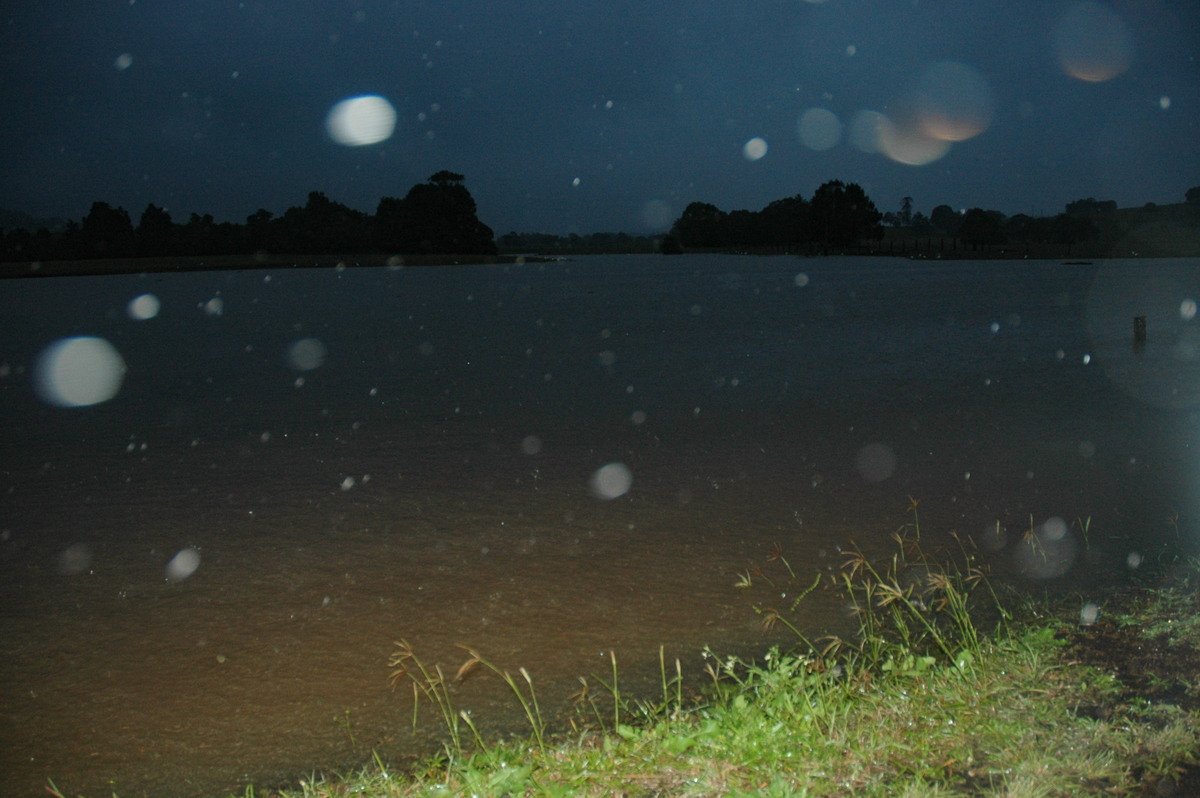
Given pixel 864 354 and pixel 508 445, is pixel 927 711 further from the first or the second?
pixel 864 354

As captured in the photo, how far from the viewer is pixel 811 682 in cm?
342

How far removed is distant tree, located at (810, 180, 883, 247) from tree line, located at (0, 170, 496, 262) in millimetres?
43890

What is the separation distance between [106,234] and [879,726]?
88.8 metres

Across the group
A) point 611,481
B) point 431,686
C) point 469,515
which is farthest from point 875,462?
point 431,686

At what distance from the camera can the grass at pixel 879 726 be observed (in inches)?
108

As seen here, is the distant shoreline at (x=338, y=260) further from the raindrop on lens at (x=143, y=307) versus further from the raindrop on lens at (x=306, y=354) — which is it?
the raindrop on lens at (x=306, y=354)

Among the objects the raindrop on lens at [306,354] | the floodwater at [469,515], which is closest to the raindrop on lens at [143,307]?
the raindrop on lens at [306,354]

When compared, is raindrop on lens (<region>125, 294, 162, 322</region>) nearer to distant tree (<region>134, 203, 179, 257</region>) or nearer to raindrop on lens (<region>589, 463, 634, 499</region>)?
raindrop on lens (<region>589, 463, 634, 499</region>)

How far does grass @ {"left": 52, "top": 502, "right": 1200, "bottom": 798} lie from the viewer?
274cm

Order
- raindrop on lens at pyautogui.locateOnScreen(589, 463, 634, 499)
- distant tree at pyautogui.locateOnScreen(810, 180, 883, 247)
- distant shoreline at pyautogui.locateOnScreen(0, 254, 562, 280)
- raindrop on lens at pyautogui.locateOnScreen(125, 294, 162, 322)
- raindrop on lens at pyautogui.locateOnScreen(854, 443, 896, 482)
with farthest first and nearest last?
distant tree at pyautogui.locateOnScreen(810, 180, 883, 247) < distant shoreline at pyautogui.locateOnScreen(0, 254, 562, 280) < raindrop on lens at pyautogui.locateOnScreen(125, 294, 162, 322) < raindrop on lens at pyautogui.locateOnScreen(854, 443, 896, 482) < raindrop on lens at pyautogui.locateOnScreen(589, 463, 634, 499)

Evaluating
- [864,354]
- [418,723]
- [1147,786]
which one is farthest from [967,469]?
[864,354]

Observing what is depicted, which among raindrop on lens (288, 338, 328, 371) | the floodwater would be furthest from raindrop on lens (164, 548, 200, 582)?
raindrop on lens (288, 338, 328, 371)

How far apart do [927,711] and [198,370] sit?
12861mm

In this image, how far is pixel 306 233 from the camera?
91562 millimetres
